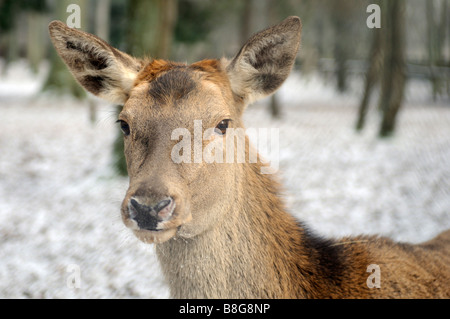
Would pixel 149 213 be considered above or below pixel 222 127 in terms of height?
below

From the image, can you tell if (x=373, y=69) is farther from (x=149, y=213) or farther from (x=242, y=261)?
(x=149, y=213)

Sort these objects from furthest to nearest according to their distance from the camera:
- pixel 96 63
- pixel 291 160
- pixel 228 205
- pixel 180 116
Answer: pixel 291 160
pixel 96 63
pixel 228 205
pixel 180 116

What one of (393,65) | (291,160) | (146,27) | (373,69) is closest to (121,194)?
(146,27)

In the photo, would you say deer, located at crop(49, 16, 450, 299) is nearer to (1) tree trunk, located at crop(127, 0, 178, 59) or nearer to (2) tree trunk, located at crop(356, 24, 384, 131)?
(1) tree trunk, located at crop(127, 0, 178, 59)

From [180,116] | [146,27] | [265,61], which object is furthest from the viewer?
[146,27]

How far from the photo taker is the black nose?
8.29ft

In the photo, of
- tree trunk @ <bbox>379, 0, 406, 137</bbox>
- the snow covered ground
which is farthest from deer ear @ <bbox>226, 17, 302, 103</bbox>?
tree trunk @ <bbox>379, 0, 406, 137</bbox>

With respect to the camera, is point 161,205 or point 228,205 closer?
point 161,205

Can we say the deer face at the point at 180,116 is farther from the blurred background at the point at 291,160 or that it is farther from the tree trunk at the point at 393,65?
the tree trunk at the point at 393,65

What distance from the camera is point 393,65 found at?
11773mm

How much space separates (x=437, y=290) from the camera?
3234 mm

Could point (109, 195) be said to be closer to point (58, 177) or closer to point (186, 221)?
point (58, 177)

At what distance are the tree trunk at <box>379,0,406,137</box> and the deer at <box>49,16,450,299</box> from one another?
8.85 m

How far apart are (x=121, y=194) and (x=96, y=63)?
394cm
